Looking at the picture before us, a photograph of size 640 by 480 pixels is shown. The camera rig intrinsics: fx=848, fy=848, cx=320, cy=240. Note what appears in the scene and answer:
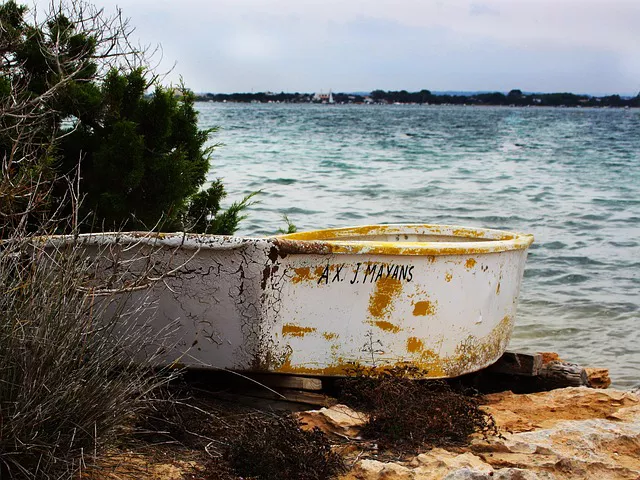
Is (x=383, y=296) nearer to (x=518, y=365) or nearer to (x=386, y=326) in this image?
(x=386, y=326)

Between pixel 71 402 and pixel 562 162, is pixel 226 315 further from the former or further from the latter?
pixel 562 162

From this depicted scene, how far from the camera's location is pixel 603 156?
31422mm

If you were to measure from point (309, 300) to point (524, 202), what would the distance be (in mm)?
14269

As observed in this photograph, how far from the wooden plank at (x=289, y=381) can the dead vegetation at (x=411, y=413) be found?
7.1 inches

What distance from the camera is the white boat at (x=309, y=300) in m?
4.47

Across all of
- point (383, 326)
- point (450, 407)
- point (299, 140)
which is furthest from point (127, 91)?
point (299, 140)

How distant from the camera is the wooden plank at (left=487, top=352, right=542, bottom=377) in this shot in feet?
19.3

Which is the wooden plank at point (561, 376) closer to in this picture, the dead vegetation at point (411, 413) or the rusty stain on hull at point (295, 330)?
the dead vegetation at point (411, 413)

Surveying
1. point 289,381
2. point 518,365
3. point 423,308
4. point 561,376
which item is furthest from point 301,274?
point 561,376

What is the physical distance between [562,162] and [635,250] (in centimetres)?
1650

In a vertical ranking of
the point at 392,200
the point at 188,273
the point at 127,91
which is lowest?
the point at 392,200

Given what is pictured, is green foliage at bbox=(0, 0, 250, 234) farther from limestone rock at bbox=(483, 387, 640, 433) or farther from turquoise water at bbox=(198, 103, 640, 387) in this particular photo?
turquoise water at bbox=(198, 103, 640, 387)

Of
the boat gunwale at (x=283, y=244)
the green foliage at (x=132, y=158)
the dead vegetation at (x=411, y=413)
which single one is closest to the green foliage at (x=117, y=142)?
the green foliage at (x=132, y=158)

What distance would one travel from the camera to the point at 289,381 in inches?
186
